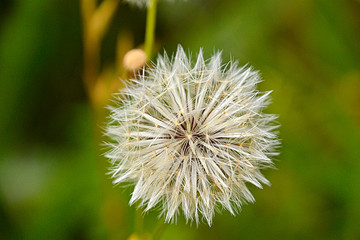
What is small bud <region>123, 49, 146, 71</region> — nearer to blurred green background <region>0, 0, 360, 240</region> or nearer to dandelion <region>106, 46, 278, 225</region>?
dandelion <region>106, 46, 278, 225</region>

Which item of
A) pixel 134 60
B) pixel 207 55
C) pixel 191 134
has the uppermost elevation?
pixel 207 55

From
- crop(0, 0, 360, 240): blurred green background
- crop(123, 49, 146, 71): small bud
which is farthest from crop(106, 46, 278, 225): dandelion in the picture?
crop(0, 0, 360, 240): blurred green background

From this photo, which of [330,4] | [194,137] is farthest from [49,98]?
[330,4]

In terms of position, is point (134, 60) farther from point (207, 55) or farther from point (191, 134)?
point (207, 55)

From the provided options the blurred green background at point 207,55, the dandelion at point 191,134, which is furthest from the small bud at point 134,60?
the blurred green background at point 207,55

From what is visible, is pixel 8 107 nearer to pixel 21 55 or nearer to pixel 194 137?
pixel 21 55

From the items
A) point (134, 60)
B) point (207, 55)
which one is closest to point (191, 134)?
point (134, 60)

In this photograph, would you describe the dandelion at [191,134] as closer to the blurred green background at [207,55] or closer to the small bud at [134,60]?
the small bud at [134,60]
